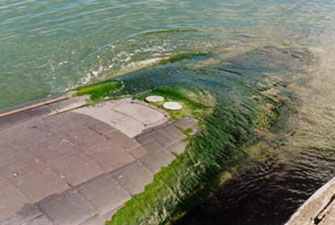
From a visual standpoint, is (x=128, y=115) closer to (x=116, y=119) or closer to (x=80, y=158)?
(x=116, y=119)

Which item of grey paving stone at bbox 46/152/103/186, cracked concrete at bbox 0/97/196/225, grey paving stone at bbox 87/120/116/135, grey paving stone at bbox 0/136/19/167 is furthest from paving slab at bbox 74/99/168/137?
grey paving stone at bbox 0/136/19/167

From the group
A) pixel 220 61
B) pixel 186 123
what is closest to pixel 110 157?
pixel 186 123

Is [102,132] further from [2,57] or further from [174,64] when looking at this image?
[2,57]

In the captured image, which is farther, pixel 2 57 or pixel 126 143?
pixel 2 57

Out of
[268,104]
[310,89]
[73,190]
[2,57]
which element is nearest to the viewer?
[73,190]

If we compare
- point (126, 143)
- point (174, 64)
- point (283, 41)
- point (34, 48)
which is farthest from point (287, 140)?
point (34, 48)

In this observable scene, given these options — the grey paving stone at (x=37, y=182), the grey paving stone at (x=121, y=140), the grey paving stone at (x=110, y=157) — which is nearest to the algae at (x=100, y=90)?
the grey paving stone at (x=121, y=140)

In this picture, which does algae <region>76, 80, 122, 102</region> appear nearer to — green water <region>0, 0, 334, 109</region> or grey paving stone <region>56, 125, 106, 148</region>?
green water <region>0, 0, 334, 109</region>
